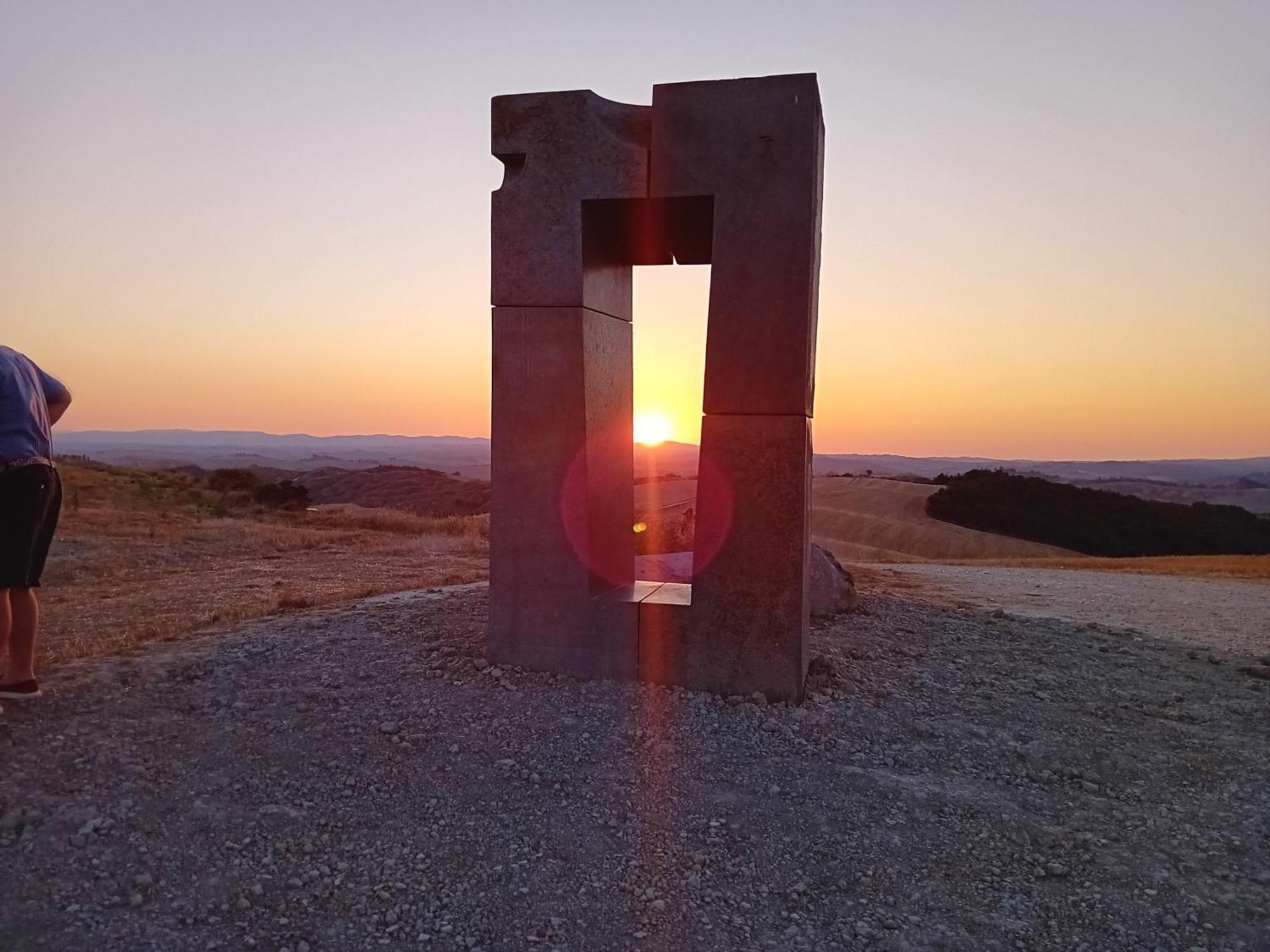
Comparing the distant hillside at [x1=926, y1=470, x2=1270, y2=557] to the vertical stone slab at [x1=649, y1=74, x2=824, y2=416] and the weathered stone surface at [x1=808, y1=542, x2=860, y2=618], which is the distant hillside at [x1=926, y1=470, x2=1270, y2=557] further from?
the vertical stone slab at [x1=649, y1=74, x2=824, y2=416]

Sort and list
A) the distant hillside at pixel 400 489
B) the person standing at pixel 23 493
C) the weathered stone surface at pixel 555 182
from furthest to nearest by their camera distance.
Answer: the distant hillside at pixel 400 489
the weathered stone surface at pixel 555 182
the person standing at pixel 23 493

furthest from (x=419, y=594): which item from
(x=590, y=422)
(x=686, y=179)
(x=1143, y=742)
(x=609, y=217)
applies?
(x=1143, y=742)

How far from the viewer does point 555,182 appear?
6.20 m

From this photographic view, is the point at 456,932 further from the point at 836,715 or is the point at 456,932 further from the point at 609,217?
the point at 609,217

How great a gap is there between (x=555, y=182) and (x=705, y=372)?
165cm

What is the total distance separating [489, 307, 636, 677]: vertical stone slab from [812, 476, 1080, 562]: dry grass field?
64.8 ft

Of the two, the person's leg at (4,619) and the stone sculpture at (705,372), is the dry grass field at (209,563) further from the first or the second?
the stone sculpture at (705,372)

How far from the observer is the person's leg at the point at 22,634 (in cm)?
512

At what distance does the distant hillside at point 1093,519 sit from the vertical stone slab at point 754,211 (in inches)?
1429

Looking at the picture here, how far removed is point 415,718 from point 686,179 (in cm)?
381

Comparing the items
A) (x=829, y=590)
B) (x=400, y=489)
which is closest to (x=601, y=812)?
(x=829, y=590)

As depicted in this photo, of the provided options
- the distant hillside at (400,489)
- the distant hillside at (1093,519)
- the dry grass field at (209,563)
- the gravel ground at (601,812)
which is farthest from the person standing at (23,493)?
the distant hillside at (1093,519)

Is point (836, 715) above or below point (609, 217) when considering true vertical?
below

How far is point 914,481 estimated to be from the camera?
55062 millimetres
